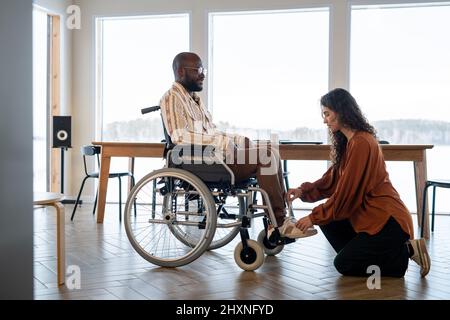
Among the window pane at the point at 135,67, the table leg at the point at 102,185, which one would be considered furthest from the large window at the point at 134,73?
the table leg at the point at 102,185

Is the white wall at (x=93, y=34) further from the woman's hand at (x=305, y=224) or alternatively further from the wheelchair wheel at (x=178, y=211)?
the woman's hand at (x=305, y=224)

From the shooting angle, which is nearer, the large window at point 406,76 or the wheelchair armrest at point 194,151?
the wheelchair armrest at point 194,151

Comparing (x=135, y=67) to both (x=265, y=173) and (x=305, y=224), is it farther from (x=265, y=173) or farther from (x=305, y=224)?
(x=305, y=224)

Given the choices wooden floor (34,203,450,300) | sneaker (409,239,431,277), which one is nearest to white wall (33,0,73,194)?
wooden floor (34,203,450,300)

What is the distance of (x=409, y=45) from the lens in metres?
5.62

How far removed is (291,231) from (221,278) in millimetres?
419

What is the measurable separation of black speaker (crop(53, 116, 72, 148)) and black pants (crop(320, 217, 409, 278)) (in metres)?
3.54

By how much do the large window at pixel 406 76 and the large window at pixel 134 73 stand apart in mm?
1983

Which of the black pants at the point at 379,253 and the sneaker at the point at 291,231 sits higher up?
the sneaker at the point at 291,231

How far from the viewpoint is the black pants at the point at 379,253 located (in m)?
2.71

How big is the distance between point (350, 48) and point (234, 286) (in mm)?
3799

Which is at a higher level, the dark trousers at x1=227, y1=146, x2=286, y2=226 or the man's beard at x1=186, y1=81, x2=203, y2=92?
the man's beard at x1=186, y1=81, x2=203, y2=92

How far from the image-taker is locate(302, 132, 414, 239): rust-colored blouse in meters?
2.68

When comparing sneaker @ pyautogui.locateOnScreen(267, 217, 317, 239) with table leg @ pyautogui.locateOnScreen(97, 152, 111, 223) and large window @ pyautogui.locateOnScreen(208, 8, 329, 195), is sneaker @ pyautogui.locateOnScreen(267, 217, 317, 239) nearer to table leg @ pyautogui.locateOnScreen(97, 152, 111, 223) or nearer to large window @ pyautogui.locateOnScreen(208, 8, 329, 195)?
table leg @ pyautogui.locateOnScreen(97, 152, 111, 223)
